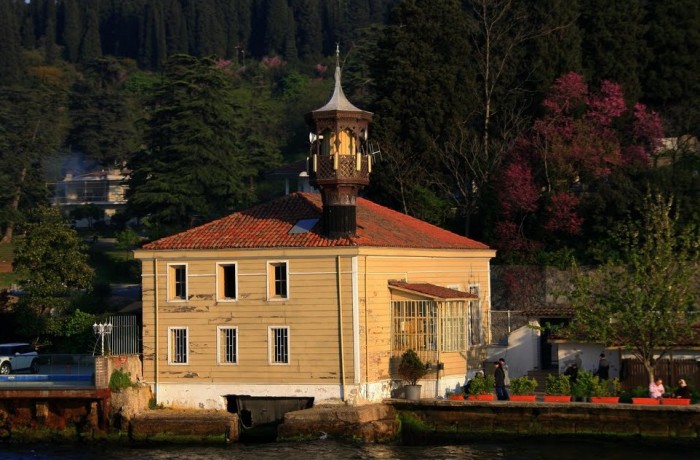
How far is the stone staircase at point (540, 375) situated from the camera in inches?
2039

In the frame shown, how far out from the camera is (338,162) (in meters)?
47.2

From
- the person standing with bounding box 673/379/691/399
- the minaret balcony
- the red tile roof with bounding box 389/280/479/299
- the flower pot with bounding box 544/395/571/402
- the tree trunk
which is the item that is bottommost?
the flower pot with bounding box 544/395/571/402

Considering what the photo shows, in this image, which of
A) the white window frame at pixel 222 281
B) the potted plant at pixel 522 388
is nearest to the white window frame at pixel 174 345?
the white window frame at pixel 222 281

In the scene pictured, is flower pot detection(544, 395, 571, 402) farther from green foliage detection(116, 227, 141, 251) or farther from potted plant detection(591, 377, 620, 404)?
green foliage detection(116, 227, 141, 251)

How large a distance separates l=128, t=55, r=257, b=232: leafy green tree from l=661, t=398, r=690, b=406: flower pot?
1739 inches

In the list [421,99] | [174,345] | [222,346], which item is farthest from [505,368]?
[421,99]

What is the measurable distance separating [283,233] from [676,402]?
46.7ft

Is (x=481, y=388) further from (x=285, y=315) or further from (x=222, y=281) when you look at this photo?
(x=222, y=281)

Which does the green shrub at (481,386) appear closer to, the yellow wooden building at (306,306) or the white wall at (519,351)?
the yellow wooden building at (306,306)

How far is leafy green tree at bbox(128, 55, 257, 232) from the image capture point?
84.9 m

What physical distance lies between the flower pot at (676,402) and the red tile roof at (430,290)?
827 cm


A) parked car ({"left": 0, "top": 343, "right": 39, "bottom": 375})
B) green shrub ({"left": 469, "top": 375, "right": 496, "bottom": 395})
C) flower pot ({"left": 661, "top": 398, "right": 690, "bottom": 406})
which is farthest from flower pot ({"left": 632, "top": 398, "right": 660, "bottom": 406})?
parked car ({"left": 0, "top": 343, "right": 39, "bottom": 375})

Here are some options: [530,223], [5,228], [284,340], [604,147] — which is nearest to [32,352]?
[284,340]

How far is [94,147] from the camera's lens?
486 ft
